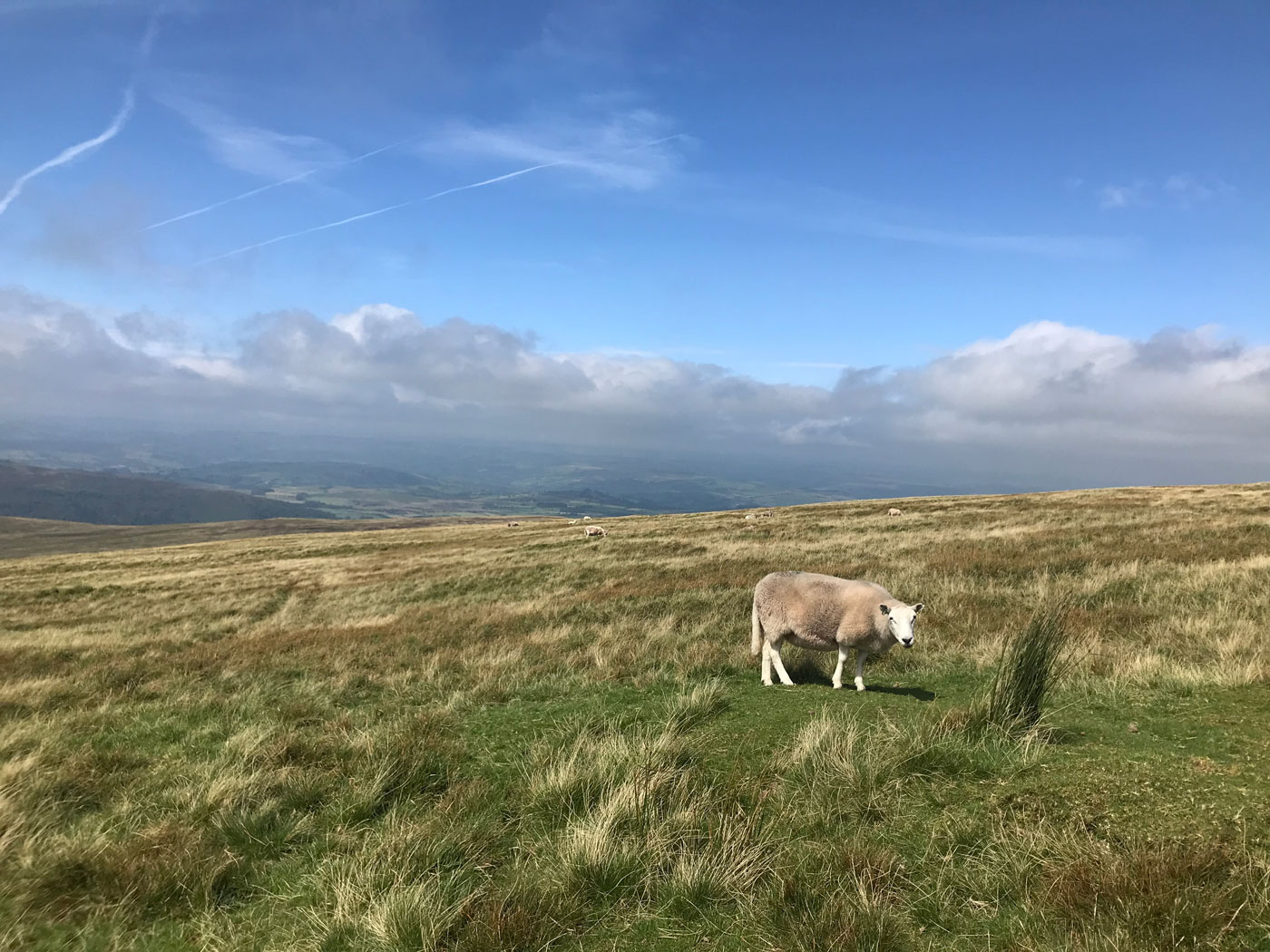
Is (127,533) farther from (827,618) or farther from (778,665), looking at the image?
(827,618)

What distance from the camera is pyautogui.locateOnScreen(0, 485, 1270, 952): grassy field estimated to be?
13.9 ft

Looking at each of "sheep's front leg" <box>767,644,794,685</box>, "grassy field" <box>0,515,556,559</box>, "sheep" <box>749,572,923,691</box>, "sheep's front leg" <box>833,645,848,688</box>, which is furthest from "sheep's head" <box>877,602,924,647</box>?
"grassy field" <box>0,515,556,559</box>

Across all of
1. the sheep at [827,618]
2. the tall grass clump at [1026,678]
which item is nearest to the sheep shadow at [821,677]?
the sheep at [827,618]

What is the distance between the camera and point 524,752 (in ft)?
25.1

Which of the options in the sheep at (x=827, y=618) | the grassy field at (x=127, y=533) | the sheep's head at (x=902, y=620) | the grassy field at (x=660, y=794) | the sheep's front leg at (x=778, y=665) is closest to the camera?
the grassy field at (x=660, y=794)

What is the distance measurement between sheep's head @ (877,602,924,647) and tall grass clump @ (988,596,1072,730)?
1550 mm

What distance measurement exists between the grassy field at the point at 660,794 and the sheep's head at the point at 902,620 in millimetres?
902

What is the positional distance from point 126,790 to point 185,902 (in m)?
3.13

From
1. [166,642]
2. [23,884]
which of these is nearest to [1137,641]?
[23,884]

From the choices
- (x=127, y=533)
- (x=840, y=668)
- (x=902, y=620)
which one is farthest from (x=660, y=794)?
(x=127, y=533)

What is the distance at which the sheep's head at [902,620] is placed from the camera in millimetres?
9188

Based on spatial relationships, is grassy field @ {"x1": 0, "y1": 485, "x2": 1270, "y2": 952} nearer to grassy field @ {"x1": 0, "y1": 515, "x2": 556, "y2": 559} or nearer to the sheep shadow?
the sheep shadow

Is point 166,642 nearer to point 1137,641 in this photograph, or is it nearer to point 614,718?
point 614,718

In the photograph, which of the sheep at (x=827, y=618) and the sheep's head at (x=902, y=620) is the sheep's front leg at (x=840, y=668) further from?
the sheep's head at (x=902, y=620)
